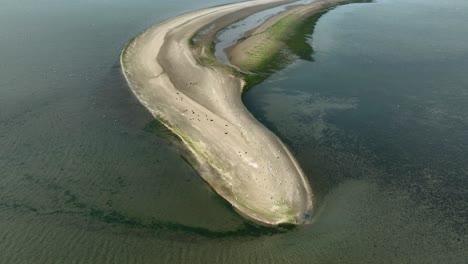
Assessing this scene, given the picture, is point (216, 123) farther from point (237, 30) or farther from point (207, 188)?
point (237, 30)

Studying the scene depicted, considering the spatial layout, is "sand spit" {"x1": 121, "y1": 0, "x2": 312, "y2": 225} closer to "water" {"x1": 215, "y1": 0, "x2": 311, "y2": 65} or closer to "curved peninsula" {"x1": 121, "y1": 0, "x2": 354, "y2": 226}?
"curved peninsula" {"x1": 121, "y1": 0, "x2": 354, "y2": 226}

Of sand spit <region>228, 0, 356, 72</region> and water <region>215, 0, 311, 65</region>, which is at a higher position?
water <region>215, 0, 311, 65</region>

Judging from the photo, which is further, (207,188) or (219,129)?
(219,129)

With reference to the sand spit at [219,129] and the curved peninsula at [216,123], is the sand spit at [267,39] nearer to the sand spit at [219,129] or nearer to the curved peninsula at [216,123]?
the curved peninsula at [216,123]

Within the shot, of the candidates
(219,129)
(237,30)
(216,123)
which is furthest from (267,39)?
(219,129)

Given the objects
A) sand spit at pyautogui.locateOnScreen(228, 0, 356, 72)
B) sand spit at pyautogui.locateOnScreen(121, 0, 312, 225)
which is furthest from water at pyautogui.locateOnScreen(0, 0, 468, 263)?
sand spit at pyautogui.locateOnScreen(228, 0, 356, 72)

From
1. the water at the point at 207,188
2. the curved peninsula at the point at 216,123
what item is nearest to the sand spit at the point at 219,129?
the curved peninsula at the point at 216,123
